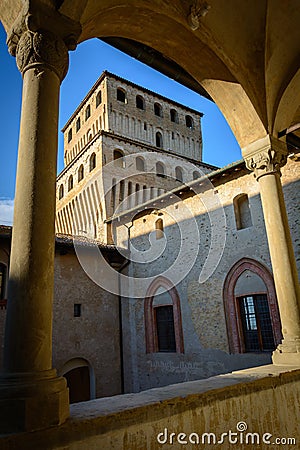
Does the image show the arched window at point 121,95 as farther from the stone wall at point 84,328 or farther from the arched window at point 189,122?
the stone wall at point 84,328

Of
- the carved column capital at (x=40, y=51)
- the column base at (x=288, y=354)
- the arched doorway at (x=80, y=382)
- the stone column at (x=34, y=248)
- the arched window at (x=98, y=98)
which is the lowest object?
the arched doorway at (x=80, y=382)

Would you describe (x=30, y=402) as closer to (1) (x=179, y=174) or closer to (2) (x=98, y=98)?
(1) (x=179, y=174)

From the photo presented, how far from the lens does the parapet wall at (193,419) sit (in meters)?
1.89

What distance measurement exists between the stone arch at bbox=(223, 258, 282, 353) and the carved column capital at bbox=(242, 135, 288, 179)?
5.05 meters

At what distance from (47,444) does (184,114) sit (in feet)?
91.5

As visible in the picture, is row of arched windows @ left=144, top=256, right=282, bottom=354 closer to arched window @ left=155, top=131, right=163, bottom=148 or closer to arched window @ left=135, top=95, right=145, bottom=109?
arched window @ left=155, top=131, right=163, bottom=148

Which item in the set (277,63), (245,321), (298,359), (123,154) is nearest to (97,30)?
(277,63)

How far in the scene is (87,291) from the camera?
12.5 metres

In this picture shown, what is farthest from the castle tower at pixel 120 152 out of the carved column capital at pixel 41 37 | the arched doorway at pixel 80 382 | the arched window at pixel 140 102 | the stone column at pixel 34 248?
the stone column at pixel 34 248

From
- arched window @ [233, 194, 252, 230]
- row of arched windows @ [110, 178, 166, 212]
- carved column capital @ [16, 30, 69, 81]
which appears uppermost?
row of arched windows @ [110, 178, 166, 212]

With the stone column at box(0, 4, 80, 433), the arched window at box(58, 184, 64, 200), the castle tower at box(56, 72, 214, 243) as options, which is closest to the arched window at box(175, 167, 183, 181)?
the castle tower at box(56, 72, 214, 243)

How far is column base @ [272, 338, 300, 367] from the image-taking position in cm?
388

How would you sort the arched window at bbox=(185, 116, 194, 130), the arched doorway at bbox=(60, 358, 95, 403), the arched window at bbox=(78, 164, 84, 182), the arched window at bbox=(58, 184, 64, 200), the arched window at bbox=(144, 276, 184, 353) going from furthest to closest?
the arched window at bbox=(185, 116, 194, 130) < the arched window at bbox=(58, 184, 64, 200) < the arched window at bbox=(78, 164, 84, 182) < the arched doorway at bbox=(60, 358, 95, 403) < the arched window at bbox=(144, 276, 184, 353)

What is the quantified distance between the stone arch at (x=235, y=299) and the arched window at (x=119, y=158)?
12.5m
